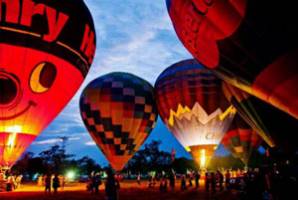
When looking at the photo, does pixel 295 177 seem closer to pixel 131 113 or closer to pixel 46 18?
pixel 46 18

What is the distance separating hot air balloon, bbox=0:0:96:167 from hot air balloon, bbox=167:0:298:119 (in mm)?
5773

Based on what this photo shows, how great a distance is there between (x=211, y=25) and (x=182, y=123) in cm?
1274

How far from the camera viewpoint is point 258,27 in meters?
7.88

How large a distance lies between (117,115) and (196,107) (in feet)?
16.9

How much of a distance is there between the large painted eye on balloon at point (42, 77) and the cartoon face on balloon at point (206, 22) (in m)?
5.52

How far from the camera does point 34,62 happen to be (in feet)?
44.0

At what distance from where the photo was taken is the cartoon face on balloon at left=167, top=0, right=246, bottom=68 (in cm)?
840

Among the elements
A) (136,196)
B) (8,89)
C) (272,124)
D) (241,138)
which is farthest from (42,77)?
(241,138)

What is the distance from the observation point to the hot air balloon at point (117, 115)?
22.2 metres

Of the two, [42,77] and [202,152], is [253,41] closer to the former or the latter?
[42,77]

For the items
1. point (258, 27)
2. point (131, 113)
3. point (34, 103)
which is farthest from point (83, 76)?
point (258, 27)

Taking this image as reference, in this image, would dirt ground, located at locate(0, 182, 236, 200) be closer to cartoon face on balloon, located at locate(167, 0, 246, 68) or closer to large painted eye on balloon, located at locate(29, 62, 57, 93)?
large painted eye on balloon, located at locate(29, 62, 57, 93)

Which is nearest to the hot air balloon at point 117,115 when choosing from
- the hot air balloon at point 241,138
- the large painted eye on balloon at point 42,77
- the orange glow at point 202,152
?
the orange glow at point 202,152

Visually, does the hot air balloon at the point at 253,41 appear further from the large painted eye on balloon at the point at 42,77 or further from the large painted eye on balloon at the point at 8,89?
the large painted eye on balloon at the point at 8,89
